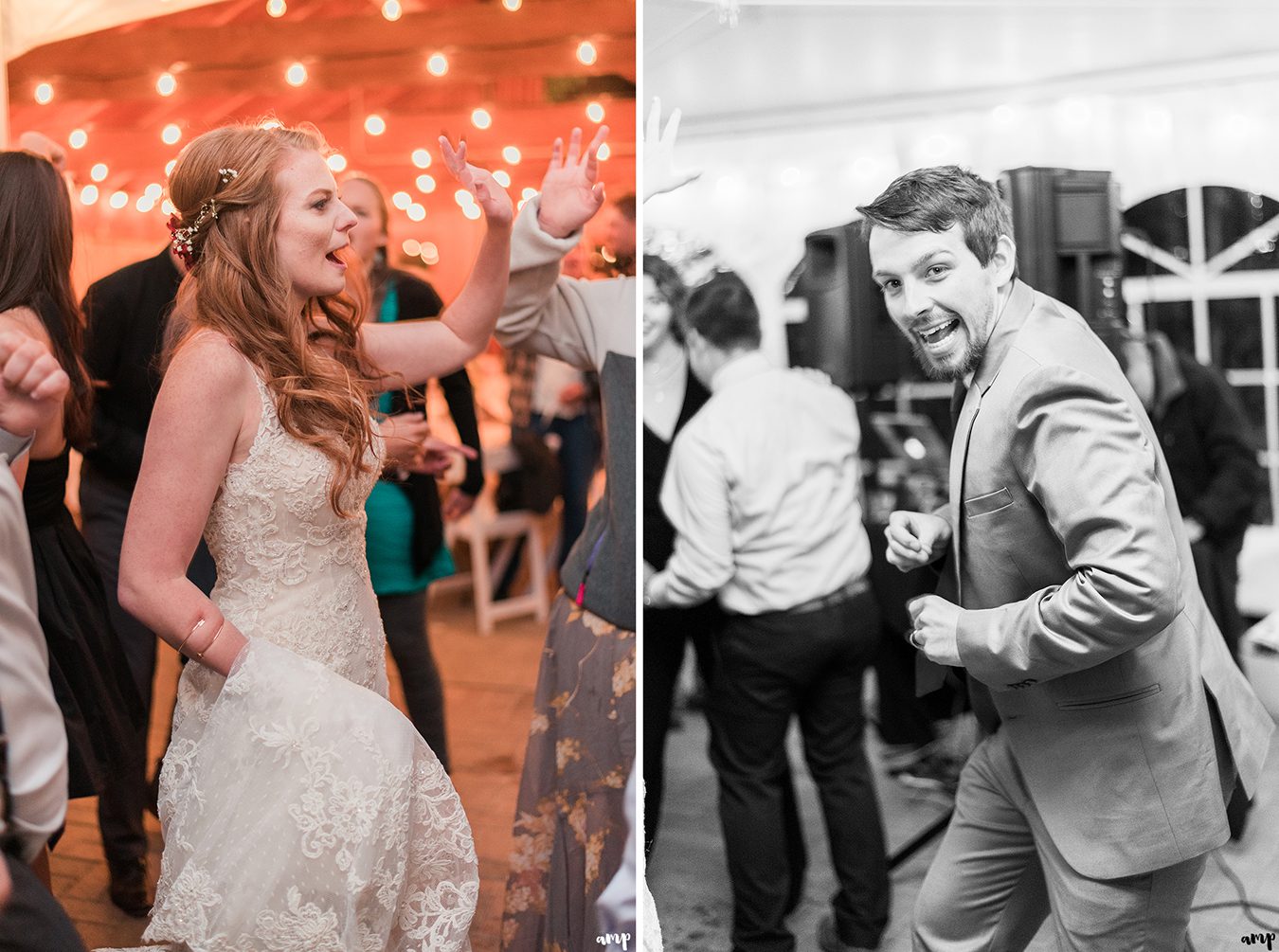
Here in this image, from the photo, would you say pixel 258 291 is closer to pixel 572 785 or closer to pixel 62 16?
pixel 62 16

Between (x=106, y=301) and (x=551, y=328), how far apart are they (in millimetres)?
970

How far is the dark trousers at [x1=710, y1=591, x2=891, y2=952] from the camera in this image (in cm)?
221

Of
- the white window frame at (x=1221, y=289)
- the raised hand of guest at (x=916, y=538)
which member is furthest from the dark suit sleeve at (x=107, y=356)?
the white window frame at (x=1221, y=289)

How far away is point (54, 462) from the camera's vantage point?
6.45 feet

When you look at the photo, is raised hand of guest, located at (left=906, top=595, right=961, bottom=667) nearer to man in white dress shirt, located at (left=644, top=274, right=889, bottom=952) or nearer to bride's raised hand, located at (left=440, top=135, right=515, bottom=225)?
man in white dress shirt, located at (left=644, top=274, right=889, bottom=952)

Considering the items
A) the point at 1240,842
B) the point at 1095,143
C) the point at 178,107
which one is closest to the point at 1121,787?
the point at 1240,842

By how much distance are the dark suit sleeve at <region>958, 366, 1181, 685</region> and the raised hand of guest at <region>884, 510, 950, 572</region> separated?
7.7 inches

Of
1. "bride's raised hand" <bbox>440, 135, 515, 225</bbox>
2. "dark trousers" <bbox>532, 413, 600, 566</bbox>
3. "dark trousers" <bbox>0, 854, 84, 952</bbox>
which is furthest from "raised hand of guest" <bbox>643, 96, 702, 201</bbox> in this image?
"dark trousers" <bbox>532, 413, 600, 566</bbox>

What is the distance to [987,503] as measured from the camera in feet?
5.84

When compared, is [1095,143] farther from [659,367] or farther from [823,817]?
[823,817]

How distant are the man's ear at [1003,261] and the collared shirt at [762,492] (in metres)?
0.44

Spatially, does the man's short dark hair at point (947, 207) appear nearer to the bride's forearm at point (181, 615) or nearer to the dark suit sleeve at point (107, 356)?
the bride's forearm at point (181, 615)

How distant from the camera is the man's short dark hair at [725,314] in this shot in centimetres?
215

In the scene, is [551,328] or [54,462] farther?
[551,328]
